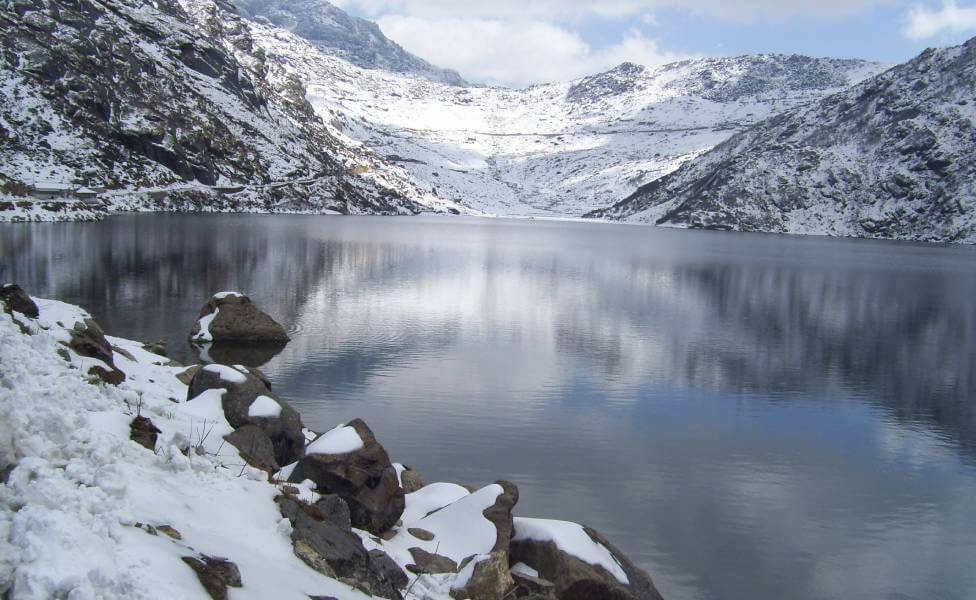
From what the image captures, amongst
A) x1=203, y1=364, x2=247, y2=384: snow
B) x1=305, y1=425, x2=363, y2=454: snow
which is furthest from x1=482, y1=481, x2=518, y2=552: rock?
x1=203, y1=364, x2=247, y2=384: snow

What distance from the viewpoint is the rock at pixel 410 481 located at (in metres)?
15.7

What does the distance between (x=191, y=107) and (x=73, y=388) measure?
192713 millimetres

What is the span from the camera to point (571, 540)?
1209 centimetres

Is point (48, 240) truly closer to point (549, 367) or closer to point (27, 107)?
point (549, 367)

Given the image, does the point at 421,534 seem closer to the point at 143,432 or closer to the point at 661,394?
the point at 143,432

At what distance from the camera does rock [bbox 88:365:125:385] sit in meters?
14.4

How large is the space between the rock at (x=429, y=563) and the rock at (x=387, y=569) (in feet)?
1.88

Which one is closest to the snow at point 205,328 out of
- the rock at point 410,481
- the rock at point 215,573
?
the rock at point 410,481

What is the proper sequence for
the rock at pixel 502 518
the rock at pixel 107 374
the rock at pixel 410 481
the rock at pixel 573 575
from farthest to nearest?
1. the rock at pixel 410 481
2. the rock at pixel 107 374
3. the rock at pixel 502 518
4. the rock at pixel 573 575

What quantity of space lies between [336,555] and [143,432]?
3482 millimetres

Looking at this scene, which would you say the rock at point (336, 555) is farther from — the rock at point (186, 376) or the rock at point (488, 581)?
the rock at point (186, 376)

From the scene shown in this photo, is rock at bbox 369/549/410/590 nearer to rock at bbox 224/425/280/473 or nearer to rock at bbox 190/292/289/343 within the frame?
rock at bbox 224/425/280/473

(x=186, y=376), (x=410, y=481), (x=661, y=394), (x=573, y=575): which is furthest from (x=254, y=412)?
(x=661, y=394)

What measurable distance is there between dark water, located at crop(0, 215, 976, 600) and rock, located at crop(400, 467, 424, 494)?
216 cm
